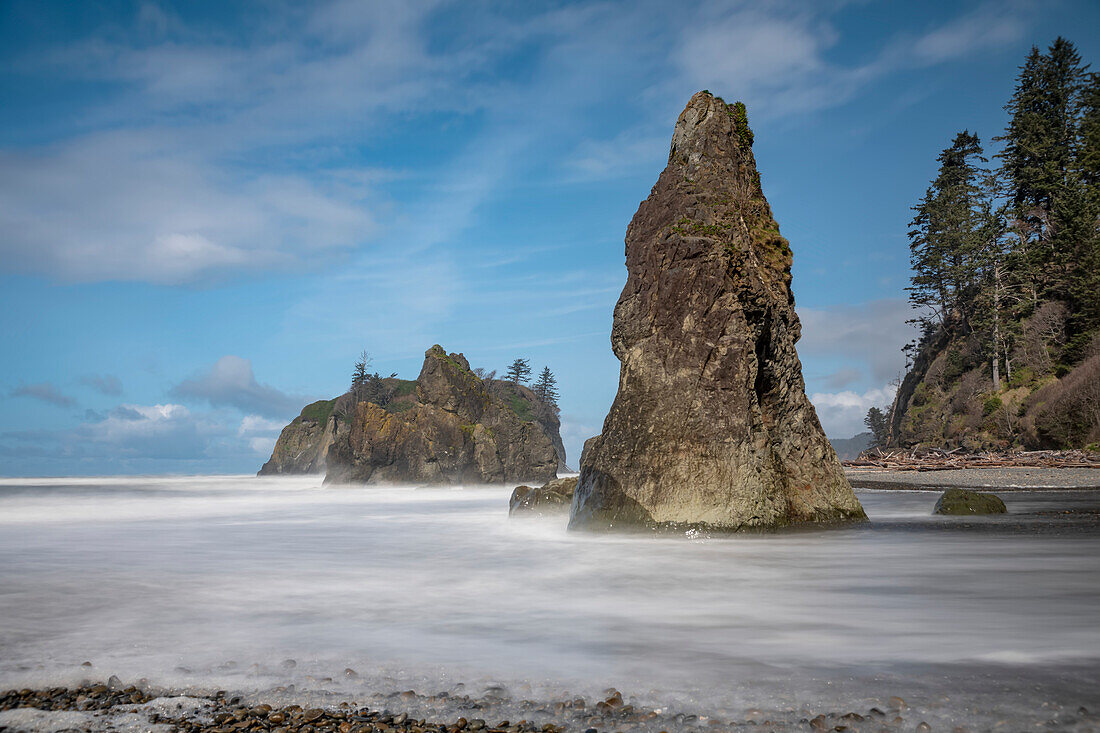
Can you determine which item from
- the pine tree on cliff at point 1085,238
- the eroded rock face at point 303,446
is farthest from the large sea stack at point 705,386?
the eroded rock face at point 303,446

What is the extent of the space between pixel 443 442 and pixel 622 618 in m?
47.6

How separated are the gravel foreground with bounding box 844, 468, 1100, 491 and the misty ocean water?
13.6 metres

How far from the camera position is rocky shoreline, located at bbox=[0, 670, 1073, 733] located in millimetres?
3076

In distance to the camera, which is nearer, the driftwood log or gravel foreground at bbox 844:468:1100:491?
gravel foreground at bbox 844:468:1100:491

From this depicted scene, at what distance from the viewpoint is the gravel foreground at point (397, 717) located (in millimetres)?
3051

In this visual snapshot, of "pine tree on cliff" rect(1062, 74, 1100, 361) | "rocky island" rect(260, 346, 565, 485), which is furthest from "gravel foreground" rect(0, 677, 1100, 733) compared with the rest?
"rocky island" rect(260, 346, 565, 485)

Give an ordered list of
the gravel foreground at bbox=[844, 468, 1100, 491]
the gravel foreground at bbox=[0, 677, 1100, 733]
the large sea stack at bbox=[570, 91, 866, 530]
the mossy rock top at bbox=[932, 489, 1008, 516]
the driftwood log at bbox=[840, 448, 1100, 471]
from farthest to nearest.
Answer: the driftwood log at bbox=[840, 448, 1100, 471] < the gravel foreground at bbox=[844, 468, 1100, 491] < the mossy rock top at bbox=[932, 489, 1008, 516] < the large sea stack at bbox=[570, 91, 866, 530] < the gravel foreground at bbox=[0, 677, 1100, 733]

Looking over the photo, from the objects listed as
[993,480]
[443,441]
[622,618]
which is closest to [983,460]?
[993,480]

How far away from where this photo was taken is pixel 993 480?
2512 cm

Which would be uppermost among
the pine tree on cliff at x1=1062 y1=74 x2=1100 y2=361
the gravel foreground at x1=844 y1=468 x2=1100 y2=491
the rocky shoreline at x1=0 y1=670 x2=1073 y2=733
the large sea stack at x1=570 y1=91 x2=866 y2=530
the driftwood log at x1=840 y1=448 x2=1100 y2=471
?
the pine tree on cliff at x1=1062 y1=74 x2=1100 y2=361

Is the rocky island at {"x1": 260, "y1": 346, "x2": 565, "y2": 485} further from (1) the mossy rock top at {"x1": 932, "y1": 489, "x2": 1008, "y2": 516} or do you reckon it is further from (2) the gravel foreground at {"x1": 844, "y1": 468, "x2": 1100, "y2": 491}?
(1) the mossy rock top at {"x1": 932, "y1": 489, "x2": 1008, "y2": 516}

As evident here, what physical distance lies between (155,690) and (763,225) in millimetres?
13766

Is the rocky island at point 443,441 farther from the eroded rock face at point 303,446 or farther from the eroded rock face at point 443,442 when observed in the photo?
the eroded rock face at point 303,446

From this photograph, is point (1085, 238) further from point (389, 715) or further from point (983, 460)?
point (389, 715)
